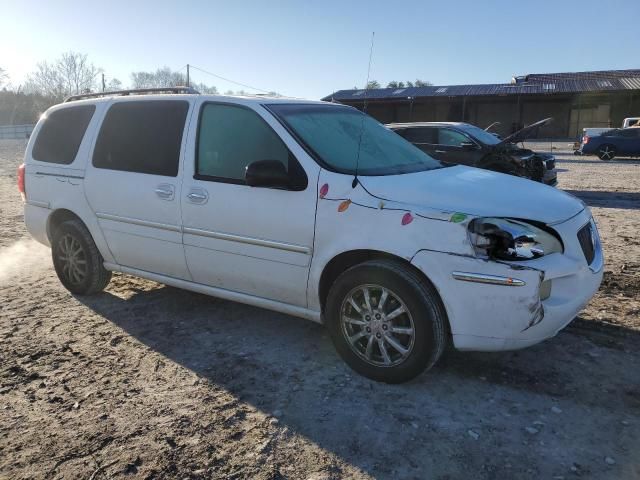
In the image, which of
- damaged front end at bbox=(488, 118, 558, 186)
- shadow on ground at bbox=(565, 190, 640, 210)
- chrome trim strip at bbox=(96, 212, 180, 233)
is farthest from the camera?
damaged front end at bbox=(488, 118, 558, 186)

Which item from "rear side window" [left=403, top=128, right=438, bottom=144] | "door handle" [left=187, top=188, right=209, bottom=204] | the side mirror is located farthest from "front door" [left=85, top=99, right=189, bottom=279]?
"rear side window" [left=403, top=128, right=438, bottom=144]

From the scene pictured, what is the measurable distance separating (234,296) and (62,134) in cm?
256

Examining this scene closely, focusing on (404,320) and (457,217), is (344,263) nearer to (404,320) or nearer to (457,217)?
(404,320)

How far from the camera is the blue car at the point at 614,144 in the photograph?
2334cm

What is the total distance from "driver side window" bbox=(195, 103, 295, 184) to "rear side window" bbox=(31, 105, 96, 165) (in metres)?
1.53

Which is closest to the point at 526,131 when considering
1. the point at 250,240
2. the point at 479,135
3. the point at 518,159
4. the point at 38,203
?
the point at 518,159

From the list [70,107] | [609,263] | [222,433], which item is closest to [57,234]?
[70,107]

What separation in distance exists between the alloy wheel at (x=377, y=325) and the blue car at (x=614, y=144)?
942 inches

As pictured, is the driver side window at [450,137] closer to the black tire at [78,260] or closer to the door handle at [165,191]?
the black tire at [78,260]

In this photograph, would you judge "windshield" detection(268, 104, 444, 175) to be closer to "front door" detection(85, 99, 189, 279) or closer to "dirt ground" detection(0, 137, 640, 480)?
"front door" detection(85, 99, 189, 279)

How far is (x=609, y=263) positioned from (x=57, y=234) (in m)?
5.86

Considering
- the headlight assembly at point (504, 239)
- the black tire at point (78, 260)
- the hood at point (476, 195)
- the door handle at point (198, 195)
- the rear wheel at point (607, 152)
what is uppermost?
the rear wheel at point (607, 152)

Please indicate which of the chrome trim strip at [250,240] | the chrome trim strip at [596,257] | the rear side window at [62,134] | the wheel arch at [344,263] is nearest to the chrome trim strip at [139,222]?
the chrome trim strip at [250,240]

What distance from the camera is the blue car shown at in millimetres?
23344
